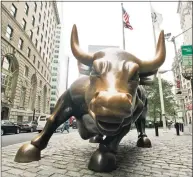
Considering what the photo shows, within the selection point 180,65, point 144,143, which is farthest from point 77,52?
point 180,65

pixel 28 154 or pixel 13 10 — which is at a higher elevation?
pixel 13 10

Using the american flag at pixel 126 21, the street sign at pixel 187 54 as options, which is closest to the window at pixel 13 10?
the american flag at pixel 126 21

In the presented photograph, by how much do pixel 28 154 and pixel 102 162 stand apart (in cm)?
136

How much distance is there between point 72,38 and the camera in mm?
2918

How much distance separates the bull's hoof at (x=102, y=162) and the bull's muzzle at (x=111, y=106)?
3.26 feet

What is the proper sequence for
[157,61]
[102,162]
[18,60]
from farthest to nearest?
[18,60], [157,61], [102,162]

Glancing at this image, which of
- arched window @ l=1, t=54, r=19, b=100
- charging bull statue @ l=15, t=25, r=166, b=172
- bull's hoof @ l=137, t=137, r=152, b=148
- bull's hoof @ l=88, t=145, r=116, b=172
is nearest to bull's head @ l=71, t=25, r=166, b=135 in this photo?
charging bull statue @ l=15, t=25, r=166, b=172

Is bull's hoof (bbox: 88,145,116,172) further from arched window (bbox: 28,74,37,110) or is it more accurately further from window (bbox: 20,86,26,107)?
arched window (bbox: 28,74,37,110)

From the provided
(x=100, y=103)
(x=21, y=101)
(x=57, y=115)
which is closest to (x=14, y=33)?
(x=21, y=101)

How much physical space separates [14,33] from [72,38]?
81.3ft

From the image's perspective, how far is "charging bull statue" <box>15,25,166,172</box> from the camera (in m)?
2.00

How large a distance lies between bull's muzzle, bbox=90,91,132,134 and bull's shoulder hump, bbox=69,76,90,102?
1214 mm

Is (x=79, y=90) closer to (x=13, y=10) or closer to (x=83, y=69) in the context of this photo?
(x=83, y=69)

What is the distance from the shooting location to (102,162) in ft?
8.97
